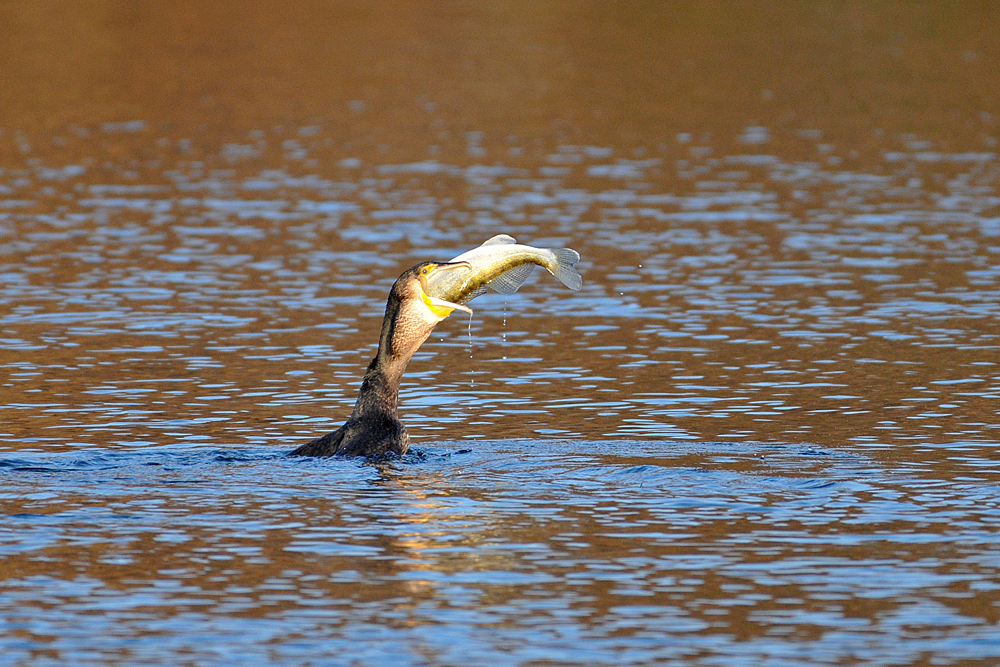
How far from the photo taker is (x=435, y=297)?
13711 millimetres

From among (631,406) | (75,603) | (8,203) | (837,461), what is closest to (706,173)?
(8,203)

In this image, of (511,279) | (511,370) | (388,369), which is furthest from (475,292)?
(511,370)

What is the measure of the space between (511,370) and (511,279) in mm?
4216

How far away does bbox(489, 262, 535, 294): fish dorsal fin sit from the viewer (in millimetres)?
13812

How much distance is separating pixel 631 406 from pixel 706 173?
15605 mm

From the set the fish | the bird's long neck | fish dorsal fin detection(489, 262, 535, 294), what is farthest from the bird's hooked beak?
fish dorsal fin detection(489, 262, 535, 294)

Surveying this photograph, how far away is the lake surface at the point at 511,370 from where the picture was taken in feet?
32.4

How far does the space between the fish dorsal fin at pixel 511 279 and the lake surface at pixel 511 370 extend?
1.37 m

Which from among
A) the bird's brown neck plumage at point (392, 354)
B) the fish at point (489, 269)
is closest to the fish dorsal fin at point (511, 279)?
the fish at point (489, 269)

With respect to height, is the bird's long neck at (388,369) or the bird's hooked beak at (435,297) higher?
the bird's hooked beak at (435,297)

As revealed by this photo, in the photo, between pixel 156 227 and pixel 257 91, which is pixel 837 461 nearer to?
pixel 156 227

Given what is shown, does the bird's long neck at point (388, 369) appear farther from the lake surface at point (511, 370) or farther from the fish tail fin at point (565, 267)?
the fish tail fin at point (565, 267)

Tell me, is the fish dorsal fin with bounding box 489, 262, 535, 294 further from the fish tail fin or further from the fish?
the fish tail fin

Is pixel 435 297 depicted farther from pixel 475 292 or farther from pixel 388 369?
pixel 388 369
